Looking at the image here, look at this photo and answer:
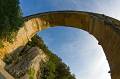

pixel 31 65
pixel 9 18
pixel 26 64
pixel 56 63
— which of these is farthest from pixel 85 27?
pixel 56 63

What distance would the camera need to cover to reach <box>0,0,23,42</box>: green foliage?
18.9 m

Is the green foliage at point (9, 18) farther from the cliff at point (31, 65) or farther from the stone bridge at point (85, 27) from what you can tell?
the cliff at point (31, 65)

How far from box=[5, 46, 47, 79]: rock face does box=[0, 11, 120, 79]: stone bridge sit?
2.69 feet

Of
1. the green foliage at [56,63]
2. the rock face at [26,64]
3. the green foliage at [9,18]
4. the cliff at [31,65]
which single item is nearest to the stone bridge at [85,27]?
the cliff at [31,65]

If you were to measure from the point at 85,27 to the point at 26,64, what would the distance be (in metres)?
4.46

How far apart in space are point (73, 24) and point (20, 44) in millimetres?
3814

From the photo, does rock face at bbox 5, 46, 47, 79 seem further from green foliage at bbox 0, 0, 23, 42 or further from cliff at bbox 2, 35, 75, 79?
green foliage at bbox 0, 0, 23, 42

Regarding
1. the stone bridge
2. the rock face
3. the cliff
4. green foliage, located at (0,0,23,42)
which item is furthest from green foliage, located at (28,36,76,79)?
green foliage, located at (0,0,23,42)

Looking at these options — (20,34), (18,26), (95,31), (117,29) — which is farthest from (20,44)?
(117,29)

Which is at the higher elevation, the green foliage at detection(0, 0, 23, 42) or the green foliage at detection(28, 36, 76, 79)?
the green foliage at detection(28, 36, 76, 79)

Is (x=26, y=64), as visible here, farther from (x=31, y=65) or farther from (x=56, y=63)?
(x=56, y=63)

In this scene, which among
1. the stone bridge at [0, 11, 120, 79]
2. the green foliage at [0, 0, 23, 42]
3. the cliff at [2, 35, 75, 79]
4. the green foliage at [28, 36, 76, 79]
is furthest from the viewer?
the green foliage at [28, 36, 76, 79]

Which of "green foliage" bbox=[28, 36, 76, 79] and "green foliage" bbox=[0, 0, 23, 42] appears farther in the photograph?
"green foliage" bbox=[28, 36, 76, 79]

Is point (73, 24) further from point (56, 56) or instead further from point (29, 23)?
point (56, 56)
